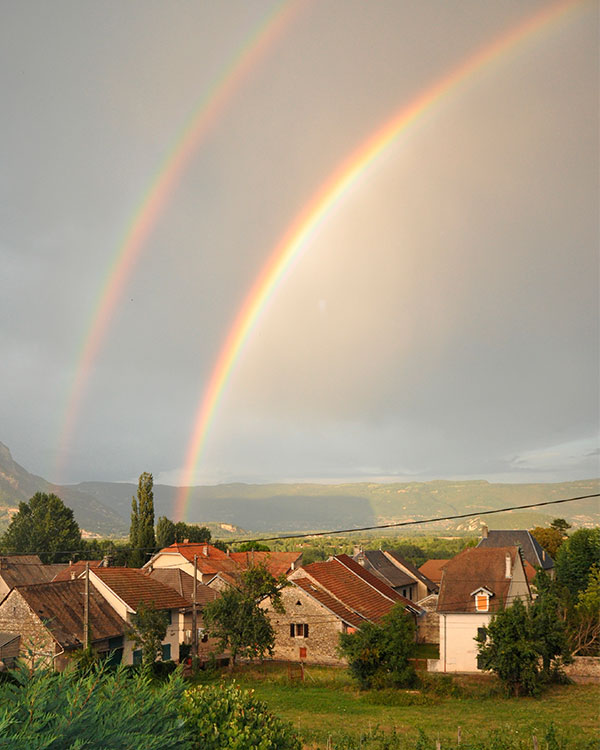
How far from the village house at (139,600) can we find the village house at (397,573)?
102 feet

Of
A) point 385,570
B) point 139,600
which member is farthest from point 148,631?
point 385,570

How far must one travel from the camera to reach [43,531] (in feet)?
337

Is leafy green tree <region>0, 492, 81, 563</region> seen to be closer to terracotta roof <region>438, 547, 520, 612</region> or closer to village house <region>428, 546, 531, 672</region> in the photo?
terracotta roof <region>438, 547, 520, 612</region>

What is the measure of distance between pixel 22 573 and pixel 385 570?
39616 millimetres

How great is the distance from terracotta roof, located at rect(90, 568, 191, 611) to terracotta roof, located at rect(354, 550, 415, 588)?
31967mm

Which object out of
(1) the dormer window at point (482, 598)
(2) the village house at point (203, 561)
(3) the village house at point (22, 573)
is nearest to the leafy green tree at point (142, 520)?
(2) the village house at point (203, 561)

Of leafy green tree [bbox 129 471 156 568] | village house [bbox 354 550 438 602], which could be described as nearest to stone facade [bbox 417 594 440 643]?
village house [bbox 354 550 438 602]

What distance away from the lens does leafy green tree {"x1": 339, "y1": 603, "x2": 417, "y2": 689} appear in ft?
106

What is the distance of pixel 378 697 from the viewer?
30.4 meters

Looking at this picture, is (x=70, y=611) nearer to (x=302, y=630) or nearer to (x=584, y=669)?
(x=302, y=630)

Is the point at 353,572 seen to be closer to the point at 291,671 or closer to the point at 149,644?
the point at 291,671

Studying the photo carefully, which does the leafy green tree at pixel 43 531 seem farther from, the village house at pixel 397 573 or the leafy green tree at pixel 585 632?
the leafy green tree at pixel 585 632

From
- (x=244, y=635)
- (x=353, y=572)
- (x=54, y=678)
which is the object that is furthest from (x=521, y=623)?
(x=54, y=678)

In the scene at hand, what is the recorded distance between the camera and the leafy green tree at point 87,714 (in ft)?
24.6
